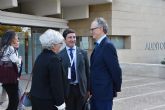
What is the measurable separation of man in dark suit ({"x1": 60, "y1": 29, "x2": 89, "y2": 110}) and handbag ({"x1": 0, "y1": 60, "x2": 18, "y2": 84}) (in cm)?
125

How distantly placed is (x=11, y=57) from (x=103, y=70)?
7.40ft

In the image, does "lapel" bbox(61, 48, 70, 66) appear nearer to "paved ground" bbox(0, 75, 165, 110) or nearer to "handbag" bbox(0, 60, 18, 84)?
"handbag" bbox(0, 60, 18, 84)

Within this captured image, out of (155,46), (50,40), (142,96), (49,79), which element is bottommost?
(142,96)

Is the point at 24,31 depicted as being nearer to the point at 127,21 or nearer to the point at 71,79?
the point at 127,21

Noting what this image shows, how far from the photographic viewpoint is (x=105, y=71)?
538 centimetres

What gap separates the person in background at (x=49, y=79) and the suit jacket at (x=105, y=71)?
785 mm

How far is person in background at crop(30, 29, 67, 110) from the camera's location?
15.1 feet

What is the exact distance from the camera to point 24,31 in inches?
758

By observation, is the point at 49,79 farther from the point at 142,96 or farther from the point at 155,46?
the point at 155,46

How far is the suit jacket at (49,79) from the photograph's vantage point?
460 centimetres

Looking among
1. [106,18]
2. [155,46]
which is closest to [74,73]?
[106,18]

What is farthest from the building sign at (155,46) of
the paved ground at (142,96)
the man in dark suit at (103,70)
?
the man in dark suit at (103,70)

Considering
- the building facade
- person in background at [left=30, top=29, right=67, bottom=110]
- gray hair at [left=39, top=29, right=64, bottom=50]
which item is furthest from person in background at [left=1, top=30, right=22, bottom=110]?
the building facade

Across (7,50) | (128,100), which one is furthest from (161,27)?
(7,50)
